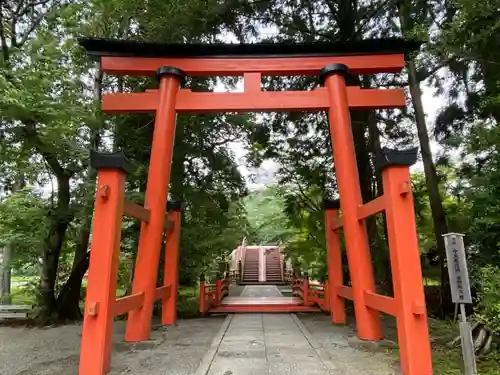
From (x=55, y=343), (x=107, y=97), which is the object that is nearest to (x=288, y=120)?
(x=107, y=97)

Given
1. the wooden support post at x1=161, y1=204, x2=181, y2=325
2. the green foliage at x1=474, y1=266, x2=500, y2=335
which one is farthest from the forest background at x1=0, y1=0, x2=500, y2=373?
the wooden support post at x1=161, y1=204, x2=181, y2=325

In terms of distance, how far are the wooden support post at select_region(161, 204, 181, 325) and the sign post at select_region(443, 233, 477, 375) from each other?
17.9 ft

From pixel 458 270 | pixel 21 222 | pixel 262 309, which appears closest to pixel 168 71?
pixel 21 222

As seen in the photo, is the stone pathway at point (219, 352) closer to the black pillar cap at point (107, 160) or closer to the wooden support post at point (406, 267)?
the wooden support post at point (406, 267)

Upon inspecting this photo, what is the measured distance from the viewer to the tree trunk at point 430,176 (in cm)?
923

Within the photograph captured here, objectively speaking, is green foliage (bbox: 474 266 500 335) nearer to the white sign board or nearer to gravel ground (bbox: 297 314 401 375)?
gravel ground (bbox: 297 314 401 375)

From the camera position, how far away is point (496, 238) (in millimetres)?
7211

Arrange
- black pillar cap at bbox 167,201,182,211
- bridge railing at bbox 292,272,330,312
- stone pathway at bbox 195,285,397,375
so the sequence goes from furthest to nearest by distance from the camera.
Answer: bridge railing at bbox 292,272,330,312, black pillar cap at bbox 167,201,182,211, stone pathway at bbox 195,285,397,375

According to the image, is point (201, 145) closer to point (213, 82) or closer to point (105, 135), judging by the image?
point (213, 82)

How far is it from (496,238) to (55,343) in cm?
830

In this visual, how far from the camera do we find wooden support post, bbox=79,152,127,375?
4262 mm

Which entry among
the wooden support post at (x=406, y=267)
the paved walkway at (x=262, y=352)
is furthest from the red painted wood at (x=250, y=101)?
the paved walkway at (x=262, y=352)

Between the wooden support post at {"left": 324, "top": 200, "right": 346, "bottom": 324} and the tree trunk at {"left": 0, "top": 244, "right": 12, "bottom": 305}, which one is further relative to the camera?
the tree trunk at {"left": 0, "top": 244, "right": 12, "bottom": 305}

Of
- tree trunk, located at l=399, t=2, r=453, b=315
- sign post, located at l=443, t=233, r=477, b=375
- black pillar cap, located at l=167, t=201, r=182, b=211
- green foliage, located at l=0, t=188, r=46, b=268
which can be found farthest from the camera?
tree trunk, located at l=399, t=2, r=453, b=315
